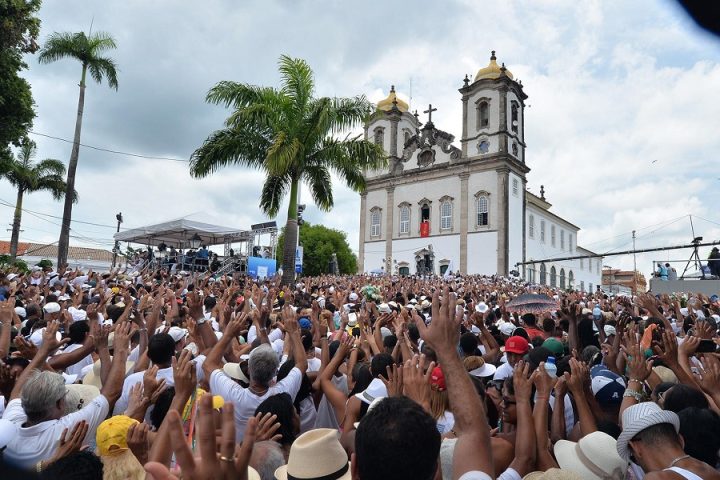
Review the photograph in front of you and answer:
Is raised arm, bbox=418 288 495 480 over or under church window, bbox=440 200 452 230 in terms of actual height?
under

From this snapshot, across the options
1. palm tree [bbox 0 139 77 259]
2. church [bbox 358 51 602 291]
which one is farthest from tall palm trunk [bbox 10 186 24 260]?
church [bbox 358 51 602 291]

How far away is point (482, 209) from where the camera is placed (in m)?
40.6

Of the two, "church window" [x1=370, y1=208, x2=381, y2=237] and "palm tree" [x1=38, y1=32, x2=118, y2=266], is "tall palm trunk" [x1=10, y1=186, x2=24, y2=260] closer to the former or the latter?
"palm tree" [x1=38, y1=32, x2=118, y2=266]

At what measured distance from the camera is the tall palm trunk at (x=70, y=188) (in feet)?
65.9

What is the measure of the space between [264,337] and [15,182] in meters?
31.1

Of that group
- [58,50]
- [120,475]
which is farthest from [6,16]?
[120,475]

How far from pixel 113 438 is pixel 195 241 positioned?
2227 centimetres

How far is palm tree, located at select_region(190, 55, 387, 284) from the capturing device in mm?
14375

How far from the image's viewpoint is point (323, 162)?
15.1 m

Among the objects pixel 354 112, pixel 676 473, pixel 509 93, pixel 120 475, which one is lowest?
pixel 120 475

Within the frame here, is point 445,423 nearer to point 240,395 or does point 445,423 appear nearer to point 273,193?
point 240,395

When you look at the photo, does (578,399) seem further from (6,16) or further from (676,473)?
(6,16)

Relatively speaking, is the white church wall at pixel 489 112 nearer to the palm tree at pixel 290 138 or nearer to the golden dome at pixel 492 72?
the golden dome at pixel 492 72

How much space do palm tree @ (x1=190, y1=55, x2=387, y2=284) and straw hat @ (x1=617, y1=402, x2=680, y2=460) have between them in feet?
41.1
